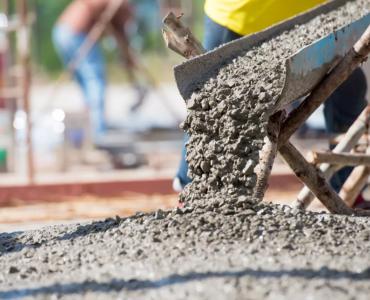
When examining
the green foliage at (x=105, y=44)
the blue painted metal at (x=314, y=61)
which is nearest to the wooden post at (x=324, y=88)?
the blue painted metal at (x=314, y=61)

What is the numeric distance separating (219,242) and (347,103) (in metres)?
2.31

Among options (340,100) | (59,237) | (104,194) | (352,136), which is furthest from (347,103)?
(104,194)

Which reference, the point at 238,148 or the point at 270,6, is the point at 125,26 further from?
the point at 238,148

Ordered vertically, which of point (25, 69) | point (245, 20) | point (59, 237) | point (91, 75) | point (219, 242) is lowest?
point (91, 75)

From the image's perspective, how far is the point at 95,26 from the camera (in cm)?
1173

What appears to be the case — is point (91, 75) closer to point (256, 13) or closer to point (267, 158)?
point (256, 13)

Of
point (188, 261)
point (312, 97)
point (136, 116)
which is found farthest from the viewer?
point (136, 116)

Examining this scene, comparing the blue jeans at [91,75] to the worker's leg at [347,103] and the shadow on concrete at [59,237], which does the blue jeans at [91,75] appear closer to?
the worker's leg at [347,103]

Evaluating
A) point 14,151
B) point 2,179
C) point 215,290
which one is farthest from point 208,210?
point 14,151

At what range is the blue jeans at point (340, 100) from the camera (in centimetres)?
609

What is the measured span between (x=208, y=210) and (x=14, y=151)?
225 inches

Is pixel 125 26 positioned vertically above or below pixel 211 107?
below

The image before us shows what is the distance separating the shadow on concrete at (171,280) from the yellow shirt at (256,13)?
2.38 metres

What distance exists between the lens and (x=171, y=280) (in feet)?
12.7
